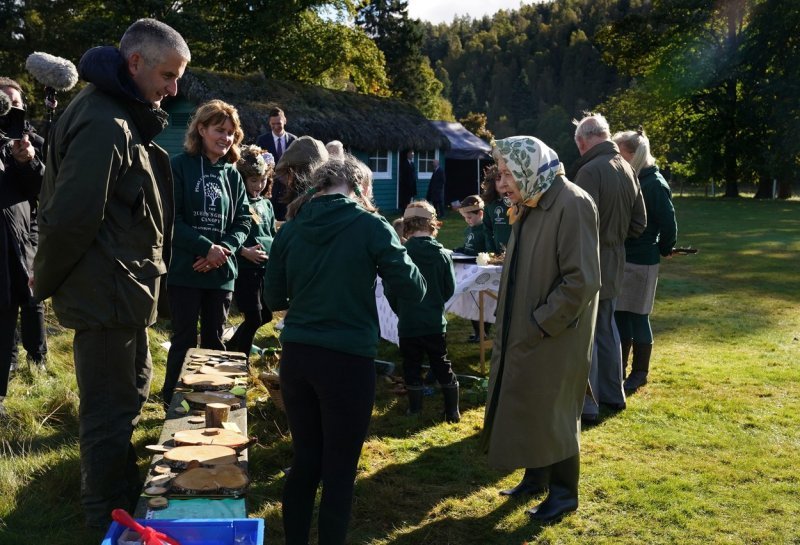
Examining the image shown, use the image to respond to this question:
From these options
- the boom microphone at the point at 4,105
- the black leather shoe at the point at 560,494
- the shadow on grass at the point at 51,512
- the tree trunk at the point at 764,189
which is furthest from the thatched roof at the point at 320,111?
the tree trunk at the point at 764,189

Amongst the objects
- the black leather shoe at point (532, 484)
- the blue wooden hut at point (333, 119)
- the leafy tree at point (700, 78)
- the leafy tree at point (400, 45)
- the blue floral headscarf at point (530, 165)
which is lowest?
the black leather shoe at point (532, 484)

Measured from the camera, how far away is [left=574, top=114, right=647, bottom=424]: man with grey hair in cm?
543

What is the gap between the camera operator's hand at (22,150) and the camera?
4.72 meters

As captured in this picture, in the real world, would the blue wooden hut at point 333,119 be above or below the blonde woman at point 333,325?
above

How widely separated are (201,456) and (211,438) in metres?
0.22

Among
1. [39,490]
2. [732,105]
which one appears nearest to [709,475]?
[39,490]

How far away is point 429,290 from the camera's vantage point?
18.3ft

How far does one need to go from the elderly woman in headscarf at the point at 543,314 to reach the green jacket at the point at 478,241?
3799 mm

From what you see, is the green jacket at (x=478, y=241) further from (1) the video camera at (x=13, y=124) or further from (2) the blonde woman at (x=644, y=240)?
(1) the video camera at (x=13, y=124)

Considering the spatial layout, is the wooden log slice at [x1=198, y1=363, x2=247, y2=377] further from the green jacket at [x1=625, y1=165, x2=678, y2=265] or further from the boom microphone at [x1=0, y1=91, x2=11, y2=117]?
the green jacket at [x1=625, y1=165, x2=678, y2=265]

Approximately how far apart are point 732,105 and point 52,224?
39066mm

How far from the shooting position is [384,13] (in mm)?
64812

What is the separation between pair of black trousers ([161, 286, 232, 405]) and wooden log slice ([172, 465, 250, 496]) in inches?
68.5

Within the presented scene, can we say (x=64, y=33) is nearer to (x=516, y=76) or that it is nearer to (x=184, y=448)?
(x=184, y=448)
